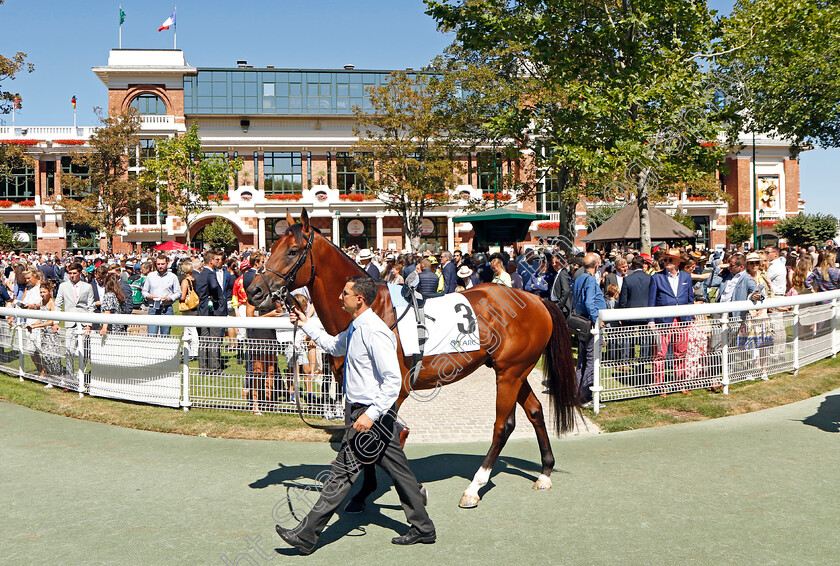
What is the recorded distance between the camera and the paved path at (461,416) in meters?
7.29

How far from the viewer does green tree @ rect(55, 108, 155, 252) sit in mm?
42906

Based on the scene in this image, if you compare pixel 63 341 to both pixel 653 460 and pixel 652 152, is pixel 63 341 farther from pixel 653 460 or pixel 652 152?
pixel 652 152

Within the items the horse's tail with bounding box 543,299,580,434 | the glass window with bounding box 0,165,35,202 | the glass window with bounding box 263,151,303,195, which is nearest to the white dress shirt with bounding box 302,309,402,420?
the horse's tail with bounding box 543,299,580,434

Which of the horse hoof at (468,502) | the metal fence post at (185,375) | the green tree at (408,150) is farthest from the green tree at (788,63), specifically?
the green tree at (408,150)

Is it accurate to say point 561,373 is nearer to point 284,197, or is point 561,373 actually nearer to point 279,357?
point 279,357

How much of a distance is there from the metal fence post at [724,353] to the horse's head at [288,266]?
5971 mm

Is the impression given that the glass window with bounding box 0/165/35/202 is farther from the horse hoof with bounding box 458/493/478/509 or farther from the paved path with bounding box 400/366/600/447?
the horse hoof with bounding box 458/493/478/509

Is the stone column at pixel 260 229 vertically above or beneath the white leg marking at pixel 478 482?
above

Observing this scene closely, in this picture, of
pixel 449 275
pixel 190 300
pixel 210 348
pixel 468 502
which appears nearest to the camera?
pixel 468 502

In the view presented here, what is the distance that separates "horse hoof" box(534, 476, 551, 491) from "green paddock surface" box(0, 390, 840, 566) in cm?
6

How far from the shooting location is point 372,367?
4.49 m

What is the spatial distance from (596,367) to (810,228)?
4668cm

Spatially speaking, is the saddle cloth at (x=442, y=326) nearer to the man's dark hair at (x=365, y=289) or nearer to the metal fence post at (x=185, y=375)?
the man's dark hair at (x=365, y=289)

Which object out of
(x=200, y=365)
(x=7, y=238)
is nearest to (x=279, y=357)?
(x=200, y=365)
